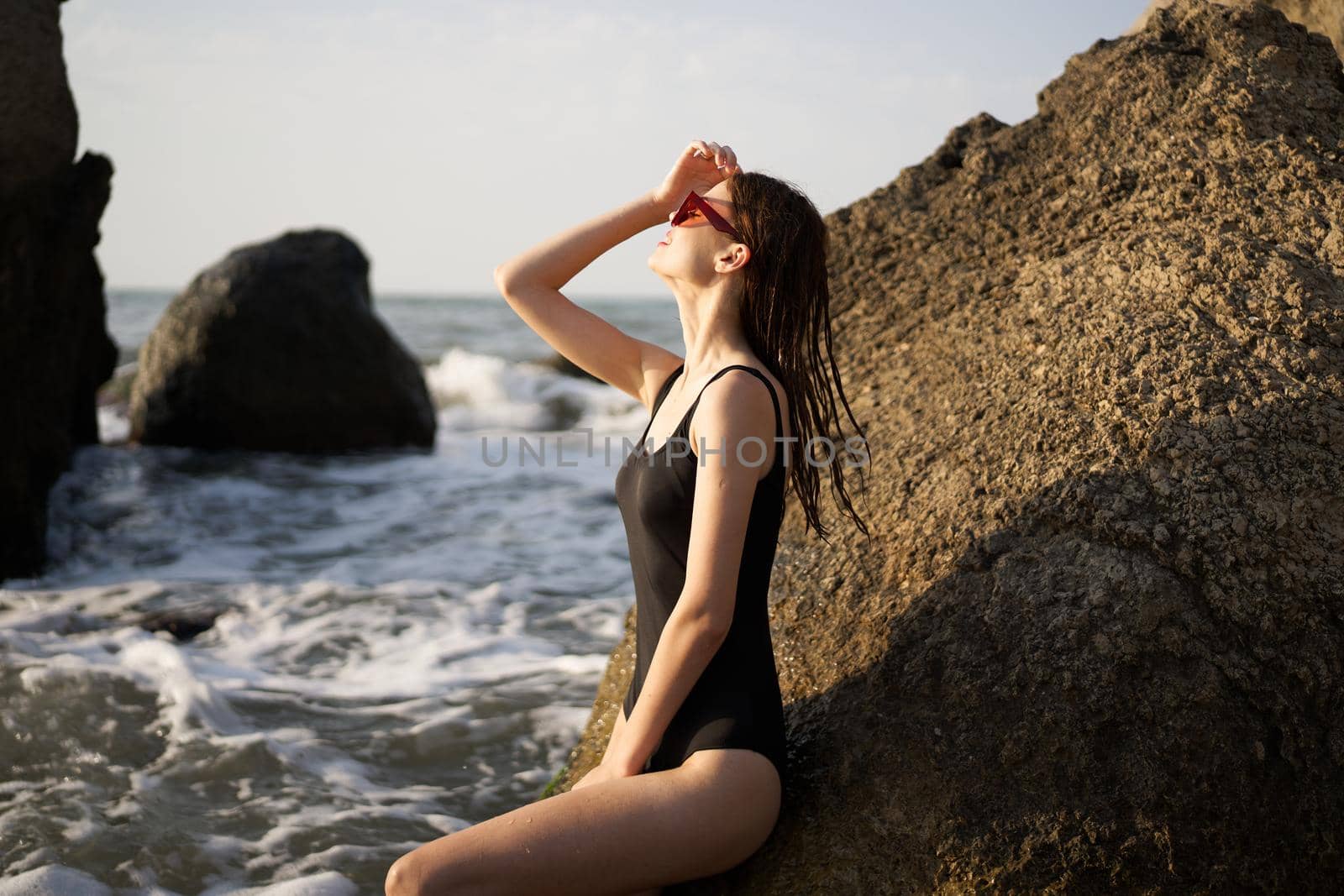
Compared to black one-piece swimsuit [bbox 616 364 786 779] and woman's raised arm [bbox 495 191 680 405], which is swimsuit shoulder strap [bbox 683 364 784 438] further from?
woman's raised arm [bbox 495 191 680 405]

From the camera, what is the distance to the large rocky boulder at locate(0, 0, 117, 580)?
6465 mm

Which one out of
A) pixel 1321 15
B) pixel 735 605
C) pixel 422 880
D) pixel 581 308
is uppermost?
pixel 1321 15

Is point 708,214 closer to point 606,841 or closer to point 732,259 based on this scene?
point 732,259

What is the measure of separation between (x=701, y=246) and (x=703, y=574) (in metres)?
0.79

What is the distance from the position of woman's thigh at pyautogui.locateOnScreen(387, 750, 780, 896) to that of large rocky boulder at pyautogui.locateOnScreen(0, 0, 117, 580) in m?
5.74

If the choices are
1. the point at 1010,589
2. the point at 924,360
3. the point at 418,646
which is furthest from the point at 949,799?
the point at 418,646

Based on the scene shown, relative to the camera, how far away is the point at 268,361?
10.5 metres

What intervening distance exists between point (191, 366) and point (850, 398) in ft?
28.0

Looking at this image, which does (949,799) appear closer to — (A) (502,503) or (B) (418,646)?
(B) (418,646)

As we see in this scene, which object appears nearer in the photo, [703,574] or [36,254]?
[703,574]

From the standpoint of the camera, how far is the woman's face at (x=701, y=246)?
260 cm

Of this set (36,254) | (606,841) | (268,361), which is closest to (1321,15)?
(606,841)

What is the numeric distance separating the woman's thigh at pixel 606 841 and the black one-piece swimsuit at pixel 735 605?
0.07 metres

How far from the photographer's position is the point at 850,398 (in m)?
3.70
